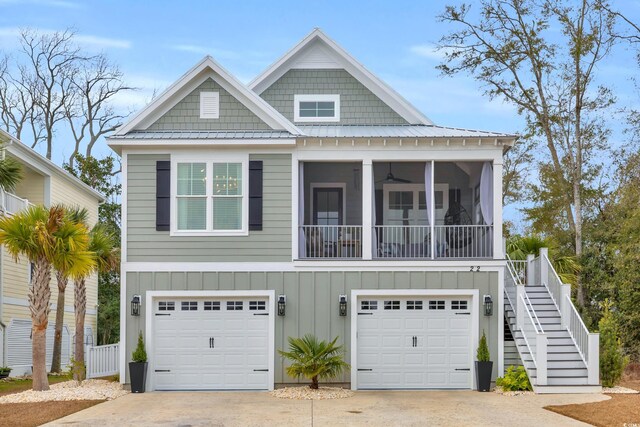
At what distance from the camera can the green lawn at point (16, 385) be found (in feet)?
61.7

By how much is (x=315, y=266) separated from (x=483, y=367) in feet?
14.0

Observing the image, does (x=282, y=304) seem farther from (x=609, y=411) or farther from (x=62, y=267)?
(x=609, y=411)

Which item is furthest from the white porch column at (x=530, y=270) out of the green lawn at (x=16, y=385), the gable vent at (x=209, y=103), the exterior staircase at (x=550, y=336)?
the green lawn at (x=16, y=385)

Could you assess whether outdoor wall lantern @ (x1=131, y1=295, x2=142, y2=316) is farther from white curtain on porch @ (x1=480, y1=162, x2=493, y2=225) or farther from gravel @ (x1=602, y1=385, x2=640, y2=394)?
gravel @ (x1=602, y1=385, x2=640, y2=394)

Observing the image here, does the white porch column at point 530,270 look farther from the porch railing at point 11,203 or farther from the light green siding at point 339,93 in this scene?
the porch railing at point 11,203

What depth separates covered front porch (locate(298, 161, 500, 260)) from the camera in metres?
19.4

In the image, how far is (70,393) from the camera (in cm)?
1702

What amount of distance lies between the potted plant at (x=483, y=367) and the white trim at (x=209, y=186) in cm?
577

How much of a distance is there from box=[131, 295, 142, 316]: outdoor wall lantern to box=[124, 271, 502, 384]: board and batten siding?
0.37ft

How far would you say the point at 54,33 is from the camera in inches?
1599

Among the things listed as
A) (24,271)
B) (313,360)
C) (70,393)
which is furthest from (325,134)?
(24,271)

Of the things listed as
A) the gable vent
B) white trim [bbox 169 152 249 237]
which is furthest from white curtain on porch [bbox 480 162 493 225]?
the gable vent

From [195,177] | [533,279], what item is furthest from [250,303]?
[533,279]

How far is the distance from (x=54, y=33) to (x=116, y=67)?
3318mm
